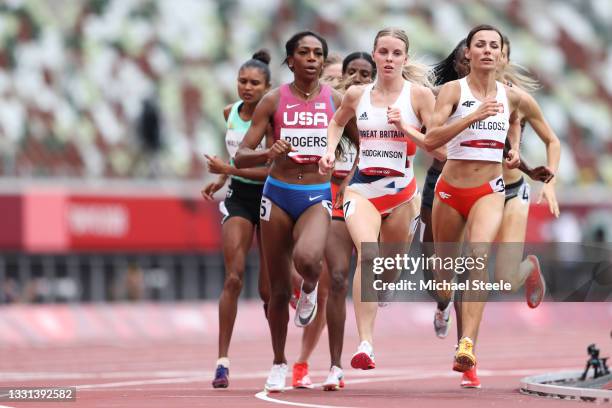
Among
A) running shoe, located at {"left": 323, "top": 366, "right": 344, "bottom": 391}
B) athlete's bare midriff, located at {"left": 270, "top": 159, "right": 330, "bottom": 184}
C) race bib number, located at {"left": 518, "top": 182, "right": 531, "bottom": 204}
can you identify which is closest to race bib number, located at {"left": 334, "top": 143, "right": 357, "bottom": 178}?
athlete's bare midriff, located at {"left": 270, "top": 159, "right": 330, "bottom": 184}

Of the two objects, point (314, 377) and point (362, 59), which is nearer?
point (362, 59)

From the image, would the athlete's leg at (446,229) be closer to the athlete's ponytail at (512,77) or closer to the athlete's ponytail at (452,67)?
the athlete's ponytail at (512,77)

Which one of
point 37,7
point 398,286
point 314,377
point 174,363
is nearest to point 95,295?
point 37,7

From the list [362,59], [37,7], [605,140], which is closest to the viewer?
[362,59]

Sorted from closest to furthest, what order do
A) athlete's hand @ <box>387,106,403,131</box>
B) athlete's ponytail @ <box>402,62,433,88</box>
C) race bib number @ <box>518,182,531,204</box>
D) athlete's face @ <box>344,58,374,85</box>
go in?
athlete's hand @ <box>387,106,403,131</box> → race bib number @ <box>518,182,531,204</box> → athlete's ponytail @ <box>402,62,433,88</box> → athlete's face @ <box>344,58,374,85</box>

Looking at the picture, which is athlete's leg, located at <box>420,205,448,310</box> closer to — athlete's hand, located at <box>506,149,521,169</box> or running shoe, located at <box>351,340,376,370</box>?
athlete's hand, located at <box>506,149,521,169</box>

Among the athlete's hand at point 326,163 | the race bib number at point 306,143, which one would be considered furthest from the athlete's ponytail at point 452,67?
the athlete's hand at point 326,163

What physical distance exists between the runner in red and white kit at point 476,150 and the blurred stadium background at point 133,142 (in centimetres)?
1628

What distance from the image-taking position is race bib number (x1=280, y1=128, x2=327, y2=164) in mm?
12547

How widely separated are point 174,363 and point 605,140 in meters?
25.9

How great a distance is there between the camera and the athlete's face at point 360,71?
46.6 feet

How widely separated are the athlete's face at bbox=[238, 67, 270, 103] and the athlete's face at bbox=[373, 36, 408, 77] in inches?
65.8

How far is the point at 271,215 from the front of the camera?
12.7 meters

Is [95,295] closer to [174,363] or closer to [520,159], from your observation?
[174,363]
